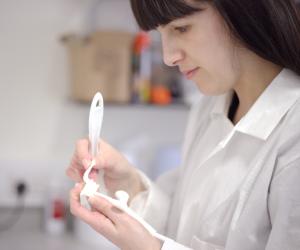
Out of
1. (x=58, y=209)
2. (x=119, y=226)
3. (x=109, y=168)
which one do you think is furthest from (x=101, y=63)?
(x=119, y=226)

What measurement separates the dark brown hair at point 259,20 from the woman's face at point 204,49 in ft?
0.07

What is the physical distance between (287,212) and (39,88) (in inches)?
46.8

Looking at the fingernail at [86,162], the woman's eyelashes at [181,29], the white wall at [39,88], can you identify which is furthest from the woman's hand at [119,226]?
the white wall at [39,88]

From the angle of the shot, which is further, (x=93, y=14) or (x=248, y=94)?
(x=93, y=14)

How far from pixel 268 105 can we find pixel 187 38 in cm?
20

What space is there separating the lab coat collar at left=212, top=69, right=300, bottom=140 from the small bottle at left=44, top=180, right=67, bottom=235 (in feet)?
3.15

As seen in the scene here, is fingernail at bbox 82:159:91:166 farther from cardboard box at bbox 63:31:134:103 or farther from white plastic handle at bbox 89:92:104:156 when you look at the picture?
cardboard box at bbox 63:31:134:103

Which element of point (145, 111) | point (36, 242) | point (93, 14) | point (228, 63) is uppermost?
point (228, 63)

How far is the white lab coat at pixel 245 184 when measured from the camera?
73 centimetres

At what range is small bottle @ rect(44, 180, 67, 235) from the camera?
159 cm

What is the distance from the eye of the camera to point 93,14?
167cm

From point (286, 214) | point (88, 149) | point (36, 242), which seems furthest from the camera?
point (36, 242)

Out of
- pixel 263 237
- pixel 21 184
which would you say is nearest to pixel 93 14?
pixel 21 184

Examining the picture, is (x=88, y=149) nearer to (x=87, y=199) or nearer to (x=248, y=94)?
(x=87, y=199)
